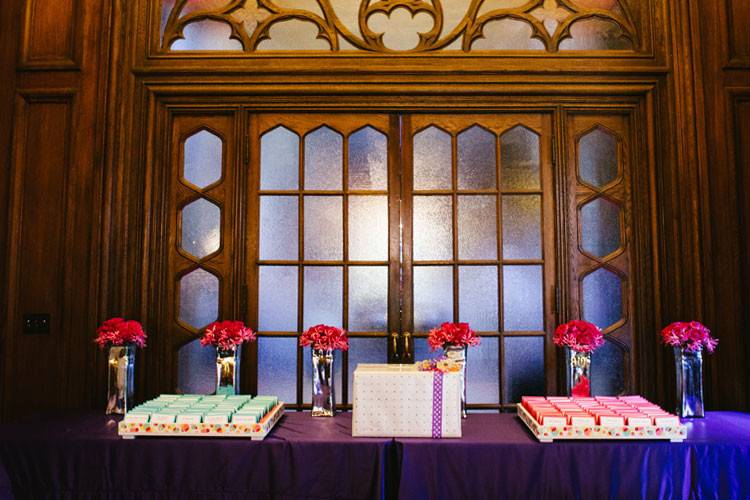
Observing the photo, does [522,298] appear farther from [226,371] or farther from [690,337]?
[226,371]

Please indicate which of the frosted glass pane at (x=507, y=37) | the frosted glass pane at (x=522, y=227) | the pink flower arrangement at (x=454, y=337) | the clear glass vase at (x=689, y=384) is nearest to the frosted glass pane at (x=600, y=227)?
the frosted glass pane at (x=522, y=227)

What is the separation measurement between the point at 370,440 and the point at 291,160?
181cm

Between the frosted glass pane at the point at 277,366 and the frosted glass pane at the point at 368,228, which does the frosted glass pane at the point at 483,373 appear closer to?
the frosted glass pane at the point at 368,228

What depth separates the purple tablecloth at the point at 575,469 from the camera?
2.38 metres

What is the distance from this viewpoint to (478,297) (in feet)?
12.0

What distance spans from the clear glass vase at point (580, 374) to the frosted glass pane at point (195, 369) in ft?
6.28

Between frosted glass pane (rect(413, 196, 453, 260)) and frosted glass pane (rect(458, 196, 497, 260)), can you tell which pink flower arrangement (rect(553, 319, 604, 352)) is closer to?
frosted glass pane (rect(458, 196, 497, 260))

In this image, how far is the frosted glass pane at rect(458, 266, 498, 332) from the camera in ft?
11.9

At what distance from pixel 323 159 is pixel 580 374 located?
5.91 ft

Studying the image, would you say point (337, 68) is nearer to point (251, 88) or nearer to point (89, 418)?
point (251, 88)

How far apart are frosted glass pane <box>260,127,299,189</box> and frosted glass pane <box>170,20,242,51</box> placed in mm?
563

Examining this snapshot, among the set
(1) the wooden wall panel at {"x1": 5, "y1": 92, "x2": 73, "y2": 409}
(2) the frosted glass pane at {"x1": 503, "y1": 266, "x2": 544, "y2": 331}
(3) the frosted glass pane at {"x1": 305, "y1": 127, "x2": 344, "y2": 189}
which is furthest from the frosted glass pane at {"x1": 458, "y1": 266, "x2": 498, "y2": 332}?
(1) the wooden wall panel at {"x1": 5, "y1": 92, "x2": 73, "y2": 409}

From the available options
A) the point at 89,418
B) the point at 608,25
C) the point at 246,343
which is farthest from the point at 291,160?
the point at 608,25

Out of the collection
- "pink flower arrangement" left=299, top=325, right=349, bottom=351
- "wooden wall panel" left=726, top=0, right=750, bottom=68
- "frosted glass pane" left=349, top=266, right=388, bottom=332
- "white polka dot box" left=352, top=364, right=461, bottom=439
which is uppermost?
"wooden wall panel" left=726, top=0, right=750, bottom=68
